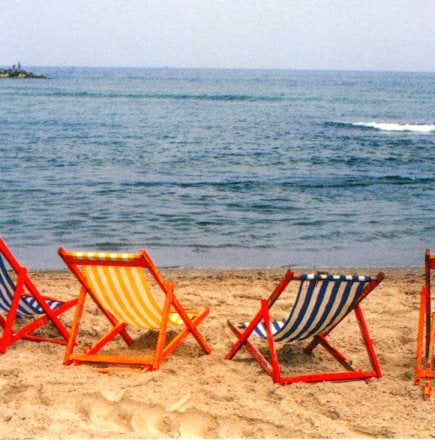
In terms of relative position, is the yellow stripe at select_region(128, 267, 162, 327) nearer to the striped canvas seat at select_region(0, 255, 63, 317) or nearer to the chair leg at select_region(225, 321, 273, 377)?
the chair leg at select_region(225, 321, 273, 377)

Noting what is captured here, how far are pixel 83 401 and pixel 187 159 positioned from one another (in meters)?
15.2

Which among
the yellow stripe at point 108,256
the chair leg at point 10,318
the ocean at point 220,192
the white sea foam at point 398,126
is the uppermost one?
the yellow stripe at point 108,256

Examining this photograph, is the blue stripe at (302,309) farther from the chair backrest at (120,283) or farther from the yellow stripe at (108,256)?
the yellow stripe at (108,256)

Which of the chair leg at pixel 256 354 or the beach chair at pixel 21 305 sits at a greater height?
the beach chair at pixel 21 305

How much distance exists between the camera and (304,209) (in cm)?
→ 1163

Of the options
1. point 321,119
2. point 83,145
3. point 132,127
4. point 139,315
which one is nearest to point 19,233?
point 139,315

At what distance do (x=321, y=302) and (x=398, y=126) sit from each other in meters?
28.3

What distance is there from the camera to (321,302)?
4.04 m

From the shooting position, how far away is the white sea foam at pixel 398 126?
29.5 m

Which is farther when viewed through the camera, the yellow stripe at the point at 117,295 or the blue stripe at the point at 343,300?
the yellow stripe at the point at 117,295

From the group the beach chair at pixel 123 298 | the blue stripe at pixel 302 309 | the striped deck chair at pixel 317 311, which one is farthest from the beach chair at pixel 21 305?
the blue stripe at pixel 302 309

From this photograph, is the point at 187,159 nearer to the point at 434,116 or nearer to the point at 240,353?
the point at 240,353

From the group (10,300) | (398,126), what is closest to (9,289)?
(10,300)

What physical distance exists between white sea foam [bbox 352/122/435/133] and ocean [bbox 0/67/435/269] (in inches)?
14.0
